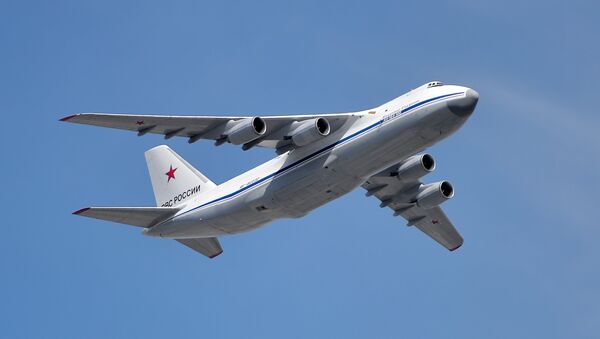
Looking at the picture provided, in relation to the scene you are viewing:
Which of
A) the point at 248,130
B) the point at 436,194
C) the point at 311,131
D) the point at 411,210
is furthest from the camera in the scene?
the point at 411,210

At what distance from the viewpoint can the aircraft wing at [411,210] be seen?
3894cm

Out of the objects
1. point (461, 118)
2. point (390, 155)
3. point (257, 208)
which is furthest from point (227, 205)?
point (461, 118)

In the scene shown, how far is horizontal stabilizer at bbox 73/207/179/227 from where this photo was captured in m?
36.8

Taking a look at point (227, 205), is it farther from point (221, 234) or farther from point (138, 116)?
point (138, 116)

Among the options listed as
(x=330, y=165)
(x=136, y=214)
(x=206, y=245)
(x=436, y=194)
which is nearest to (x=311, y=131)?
(x=330, y=165)

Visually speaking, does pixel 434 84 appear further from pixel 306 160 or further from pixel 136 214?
pixel 136 214

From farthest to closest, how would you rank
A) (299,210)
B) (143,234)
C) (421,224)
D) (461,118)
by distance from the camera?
(421,224) < (143,234) < (299,210) < (461,118)

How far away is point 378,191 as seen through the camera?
39.3 metres

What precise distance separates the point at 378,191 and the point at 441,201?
2.20 m

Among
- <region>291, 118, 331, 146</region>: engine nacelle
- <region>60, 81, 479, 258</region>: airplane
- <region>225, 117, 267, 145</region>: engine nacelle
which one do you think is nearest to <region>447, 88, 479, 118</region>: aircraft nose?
<region>60, 81, 479, 258</region>: airplane

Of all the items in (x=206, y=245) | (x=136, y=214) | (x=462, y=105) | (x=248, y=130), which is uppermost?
(x=248, y=130)

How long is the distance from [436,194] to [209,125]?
856cm

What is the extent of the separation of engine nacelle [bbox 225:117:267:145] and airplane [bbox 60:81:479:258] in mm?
30

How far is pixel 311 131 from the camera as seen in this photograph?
112 ft
